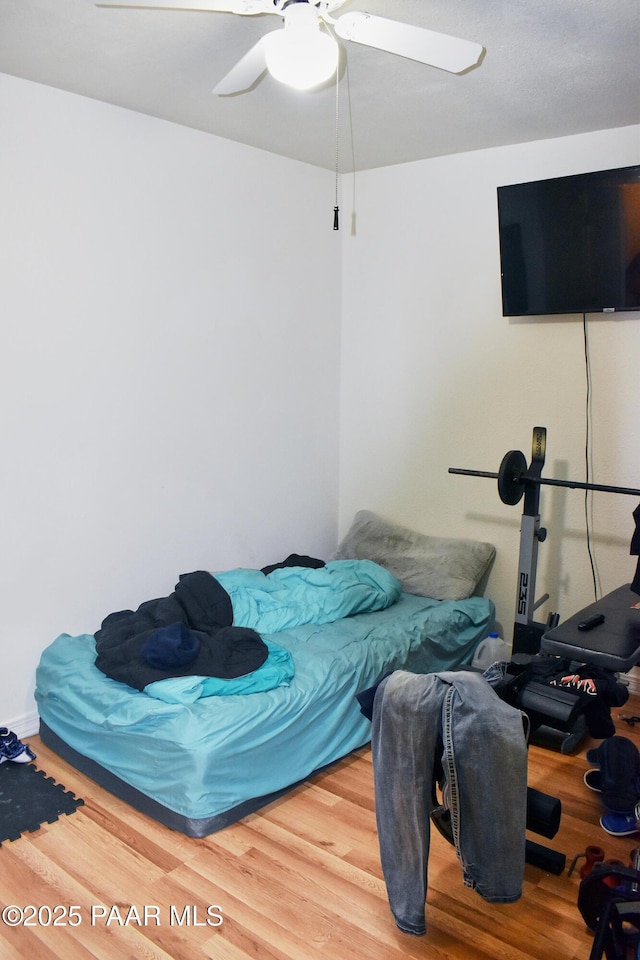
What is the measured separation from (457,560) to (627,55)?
85.2 inches

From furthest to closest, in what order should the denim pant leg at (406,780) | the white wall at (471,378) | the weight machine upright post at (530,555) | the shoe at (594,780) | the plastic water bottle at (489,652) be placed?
the plastic water bottle at (489,652)
the white wall at (471,378)
the weight machine upright post at (530,555)
the shoe at (594,780)
the denim pant leg at (406,780)

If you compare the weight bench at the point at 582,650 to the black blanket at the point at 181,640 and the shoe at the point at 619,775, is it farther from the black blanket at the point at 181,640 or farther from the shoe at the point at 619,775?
the black blanket at the point at 181,640

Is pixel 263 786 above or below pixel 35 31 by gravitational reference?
below

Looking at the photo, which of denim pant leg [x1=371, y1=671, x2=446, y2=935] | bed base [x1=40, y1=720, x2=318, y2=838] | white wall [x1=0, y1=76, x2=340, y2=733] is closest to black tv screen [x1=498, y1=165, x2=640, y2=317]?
white wall [x1=0, y1=76, x2=340, y2=733]

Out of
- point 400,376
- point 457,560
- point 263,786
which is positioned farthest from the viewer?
point 400,376

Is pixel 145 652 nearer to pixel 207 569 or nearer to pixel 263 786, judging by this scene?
pixel 263 786

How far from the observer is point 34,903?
212cm

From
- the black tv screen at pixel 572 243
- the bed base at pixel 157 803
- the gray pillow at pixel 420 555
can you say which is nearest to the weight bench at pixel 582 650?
the bed base at pixel 157 803

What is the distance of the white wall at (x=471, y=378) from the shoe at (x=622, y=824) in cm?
121

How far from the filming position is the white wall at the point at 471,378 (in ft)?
11.3

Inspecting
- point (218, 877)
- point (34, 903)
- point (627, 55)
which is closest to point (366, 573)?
point (218, 877)

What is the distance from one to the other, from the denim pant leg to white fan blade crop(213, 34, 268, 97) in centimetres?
171

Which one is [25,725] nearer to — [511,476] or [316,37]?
[511,476]

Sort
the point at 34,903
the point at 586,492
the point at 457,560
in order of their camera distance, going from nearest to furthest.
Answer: the point at 34,903 < the point at 586,492 < the point at 457,560
